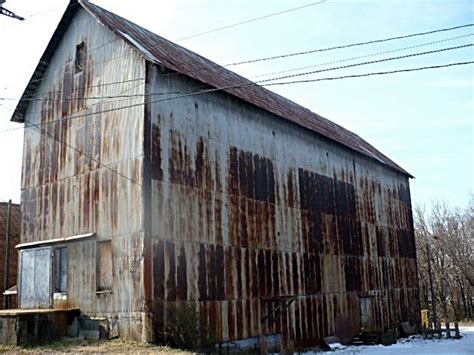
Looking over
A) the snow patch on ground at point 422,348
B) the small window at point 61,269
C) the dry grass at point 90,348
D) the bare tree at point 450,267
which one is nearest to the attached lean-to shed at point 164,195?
the small window at point 61,269

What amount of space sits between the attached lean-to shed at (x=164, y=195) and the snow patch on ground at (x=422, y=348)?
4.57 feet

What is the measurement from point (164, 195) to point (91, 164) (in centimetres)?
279

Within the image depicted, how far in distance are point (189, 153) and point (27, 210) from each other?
21.1 ft

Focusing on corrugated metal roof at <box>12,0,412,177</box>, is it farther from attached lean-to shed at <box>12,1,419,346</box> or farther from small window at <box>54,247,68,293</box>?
small window at <box>54,247,68,293</box>

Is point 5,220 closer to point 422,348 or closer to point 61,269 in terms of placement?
point 61,269

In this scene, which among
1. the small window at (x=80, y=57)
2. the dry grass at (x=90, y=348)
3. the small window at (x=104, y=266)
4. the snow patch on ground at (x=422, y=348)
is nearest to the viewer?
the dry grass at (x=90, y=348)

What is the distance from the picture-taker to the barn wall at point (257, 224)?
15062 mm

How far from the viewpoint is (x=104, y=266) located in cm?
1509

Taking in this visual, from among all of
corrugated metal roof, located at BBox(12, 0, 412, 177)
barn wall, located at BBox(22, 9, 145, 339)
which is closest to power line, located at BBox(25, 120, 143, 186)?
barn wall, located at BBox(22, 9, 145, 339)

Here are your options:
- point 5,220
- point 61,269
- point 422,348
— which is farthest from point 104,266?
point 5,220

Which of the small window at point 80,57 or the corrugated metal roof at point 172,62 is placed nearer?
the corrugated metal roof at point 172,62

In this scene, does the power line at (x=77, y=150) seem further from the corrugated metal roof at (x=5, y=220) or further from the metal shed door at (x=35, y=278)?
the corrugated metal roof at (x=5, y=220)

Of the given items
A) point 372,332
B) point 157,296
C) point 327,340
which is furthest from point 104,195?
point 372,332

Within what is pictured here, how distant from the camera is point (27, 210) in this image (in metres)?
18.3
